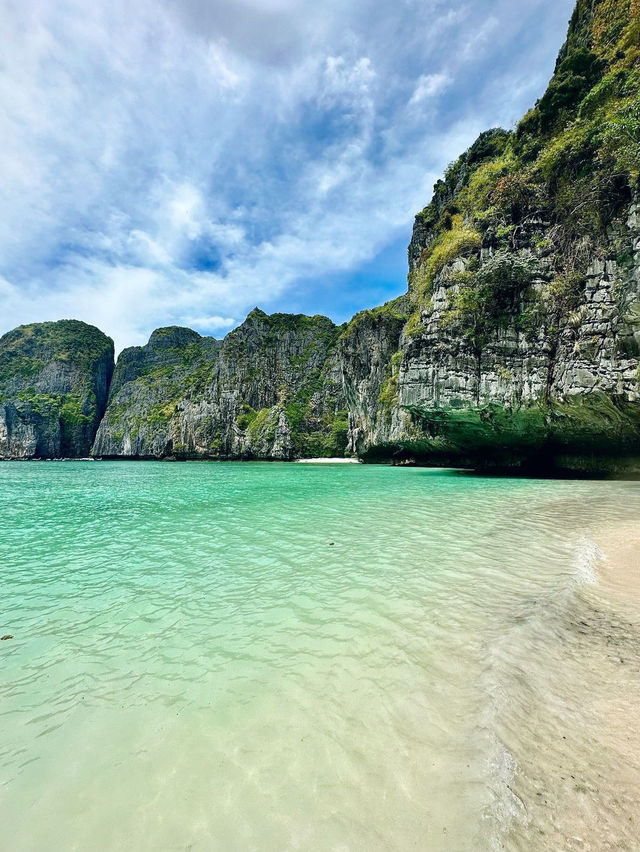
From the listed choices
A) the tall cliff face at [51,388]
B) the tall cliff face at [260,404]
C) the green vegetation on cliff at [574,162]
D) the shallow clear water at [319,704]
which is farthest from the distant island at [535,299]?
the tall cliff face at [51,388]

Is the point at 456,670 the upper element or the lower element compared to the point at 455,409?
lower

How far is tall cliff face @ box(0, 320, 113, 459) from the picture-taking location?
95562mm

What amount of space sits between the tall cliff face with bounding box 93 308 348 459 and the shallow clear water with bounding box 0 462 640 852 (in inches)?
2352

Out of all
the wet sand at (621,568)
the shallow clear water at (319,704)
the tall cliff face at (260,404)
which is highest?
the tall cliff face at (260,404)

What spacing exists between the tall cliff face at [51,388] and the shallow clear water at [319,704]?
116 m

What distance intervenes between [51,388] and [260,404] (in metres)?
76.0

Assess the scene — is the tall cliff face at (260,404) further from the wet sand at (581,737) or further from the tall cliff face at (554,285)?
the wet sand at (581,737)

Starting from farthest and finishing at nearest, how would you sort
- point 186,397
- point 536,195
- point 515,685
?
1. point 186,397
2. point 536,195
3. point 515,685

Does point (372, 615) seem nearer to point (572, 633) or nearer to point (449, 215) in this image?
point (572, 633)

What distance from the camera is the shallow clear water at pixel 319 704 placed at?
198 cm

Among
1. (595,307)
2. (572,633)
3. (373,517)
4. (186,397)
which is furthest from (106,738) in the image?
(186,397)

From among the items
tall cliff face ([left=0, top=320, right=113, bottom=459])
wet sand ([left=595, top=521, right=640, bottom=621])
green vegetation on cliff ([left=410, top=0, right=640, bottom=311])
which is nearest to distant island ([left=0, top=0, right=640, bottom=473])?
green vegetation on cliff ([left=410, top=0, right=640, bottom=311])

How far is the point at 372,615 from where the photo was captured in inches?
178

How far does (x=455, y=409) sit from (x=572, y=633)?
959 inches
